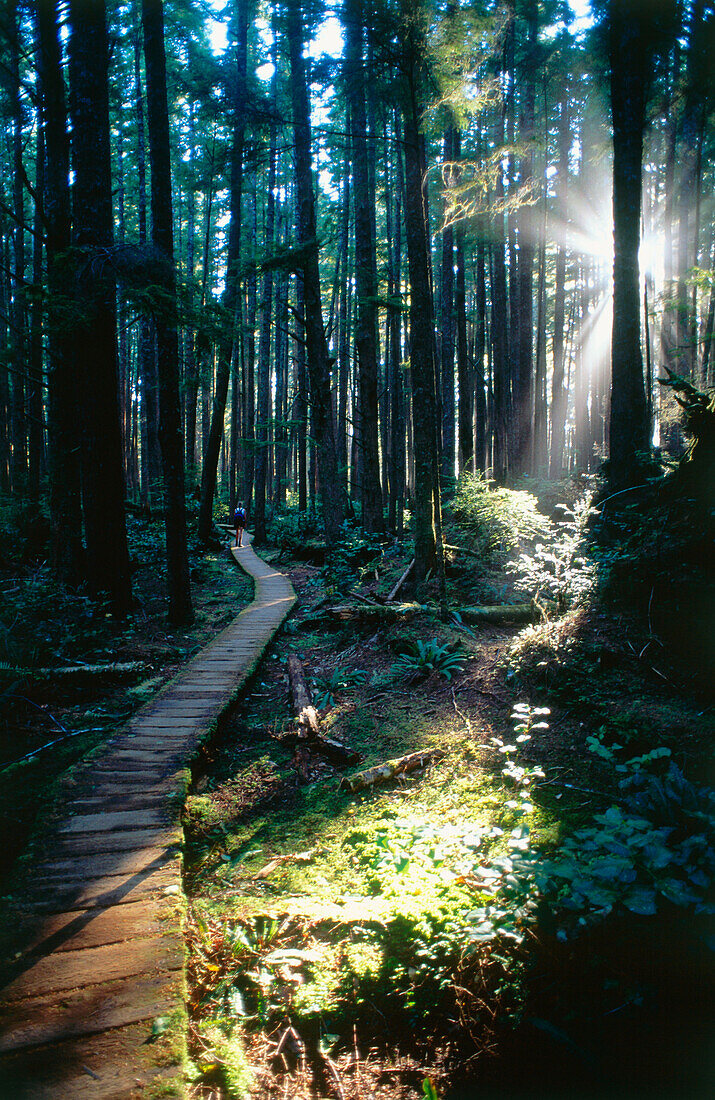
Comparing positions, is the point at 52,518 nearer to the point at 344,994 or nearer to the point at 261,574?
the point at 261,574

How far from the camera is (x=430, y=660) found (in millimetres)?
6242

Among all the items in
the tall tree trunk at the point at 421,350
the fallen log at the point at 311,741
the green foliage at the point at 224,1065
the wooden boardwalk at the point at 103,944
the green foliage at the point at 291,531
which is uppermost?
the tall tree trunk at the point at 421,350

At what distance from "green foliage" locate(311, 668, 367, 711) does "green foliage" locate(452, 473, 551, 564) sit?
368 cm

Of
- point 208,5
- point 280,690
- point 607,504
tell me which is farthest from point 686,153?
point 280,690

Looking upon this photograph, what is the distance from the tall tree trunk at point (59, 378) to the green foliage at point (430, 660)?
6056 mm

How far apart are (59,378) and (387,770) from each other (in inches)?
341

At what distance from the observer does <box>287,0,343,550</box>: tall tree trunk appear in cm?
1293

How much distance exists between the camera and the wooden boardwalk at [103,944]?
6.63 ft

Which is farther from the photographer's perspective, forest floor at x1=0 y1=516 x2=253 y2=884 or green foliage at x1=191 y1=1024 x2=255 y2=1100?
forest floor at x1=0 y1=516 x2=253 y2=884

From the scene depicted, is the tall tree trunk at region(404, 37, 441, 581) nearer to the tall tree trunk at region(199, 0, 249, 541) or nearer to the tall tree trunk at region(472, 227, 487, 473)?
the tall tree trunk at region(199, 0, 249, 541)

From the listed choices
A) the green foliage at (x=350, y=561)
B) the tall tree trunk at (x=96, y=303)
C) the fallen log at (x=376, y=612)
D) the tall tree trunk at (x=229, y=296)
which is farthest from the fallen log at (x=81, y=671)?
the tall tree trunk at (x=229, y=296)

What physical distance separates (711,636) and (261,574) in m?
11.8

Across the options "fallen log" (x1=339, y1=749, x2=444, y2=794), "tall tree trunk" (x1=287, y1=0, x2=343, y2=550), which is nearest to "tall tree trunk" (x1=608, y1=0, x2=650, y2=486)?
"fallen log" (x1=339, y1=749, x2=444, y2=794)

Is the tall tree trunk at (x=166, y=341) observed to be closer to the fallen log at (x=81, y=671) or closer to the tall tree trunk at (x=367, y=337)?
the fallen log at (x=81, y=671)
